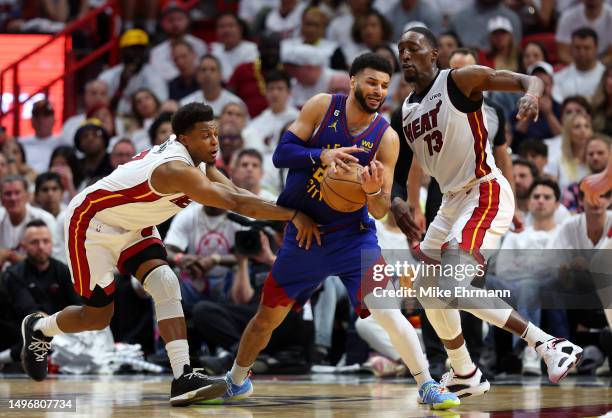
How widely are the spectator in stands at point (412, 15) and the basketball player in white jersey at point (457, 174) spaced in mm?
7299

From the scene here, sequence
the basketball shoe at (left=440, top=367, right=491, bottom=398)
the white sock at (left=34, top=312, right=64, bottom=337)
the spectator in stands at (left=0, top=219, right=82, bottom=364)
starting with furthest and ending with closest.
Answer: the spectator in stands at (left=0, top=219, right=82, bottom=364) < the white sock at (left=34, top=312, right=64, bottom=337) < the basketball shoe at (left=440, top=367, right=491, bottom=398)

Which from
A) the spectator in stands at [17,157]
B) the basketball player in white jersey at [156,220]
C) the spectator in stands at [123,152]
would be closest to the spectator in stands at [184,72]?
the spectator in stands at [17,157]

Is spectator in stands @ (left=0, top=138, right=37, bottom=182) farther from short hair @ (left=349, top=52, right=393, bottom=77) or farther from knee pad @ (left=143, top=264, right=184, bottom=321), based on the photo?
short hair @ (left=349, top=52, right=393, bottom=77)

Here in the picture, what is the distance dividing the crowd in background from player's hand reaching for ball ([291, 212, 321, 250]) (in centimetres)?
183

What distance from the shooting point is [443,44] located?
12.8m

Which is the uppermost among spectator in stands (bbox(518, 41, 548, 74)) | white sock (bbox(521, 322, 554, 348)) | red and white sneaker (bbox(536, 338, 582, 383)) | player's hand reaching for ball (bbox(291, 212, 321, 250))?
spectator in stands (bbox(518, 41, 548, 74))

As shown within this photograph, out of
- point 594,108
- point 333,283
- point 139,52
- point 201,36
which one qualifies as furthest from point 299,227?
point 201,36

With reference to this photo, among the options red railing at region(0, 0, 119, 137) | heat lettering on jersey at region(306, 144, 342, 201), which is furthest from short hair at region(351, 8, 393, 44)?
heat lettering on jersey at region(306, 144, 342, 201)

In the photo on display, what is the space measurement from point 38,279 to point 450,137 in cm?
504

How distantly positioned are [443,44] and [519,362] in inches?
168

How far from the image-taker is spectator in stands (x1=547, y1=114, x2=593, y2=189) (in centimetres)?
1162

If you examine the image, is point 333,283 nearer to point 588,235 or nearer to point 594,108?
point 588,235

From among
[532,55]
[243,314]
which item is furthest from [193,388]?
[532,55]

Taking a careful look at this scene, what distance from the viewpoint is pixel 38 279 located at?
1077 centimetres
